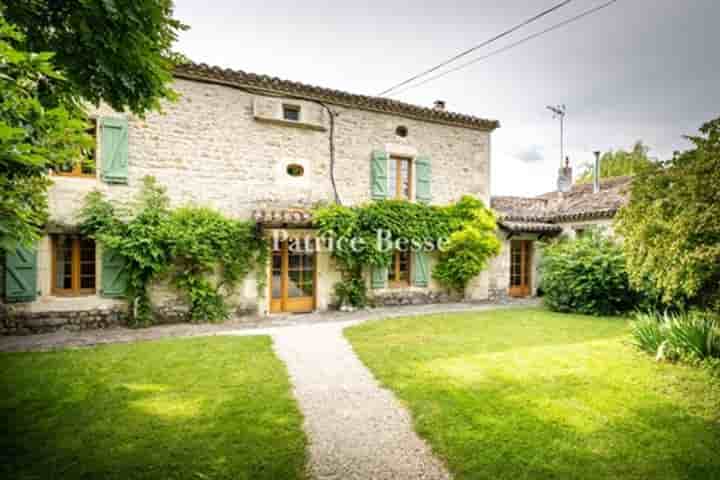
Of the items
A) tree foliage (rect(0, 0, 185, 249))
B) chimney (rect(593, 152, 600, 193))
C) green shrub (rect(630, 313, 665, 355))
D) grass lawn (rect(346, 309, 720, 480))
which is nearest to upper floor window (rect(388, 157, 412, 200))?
grass lawn (rect(346, 309, 720, 480))

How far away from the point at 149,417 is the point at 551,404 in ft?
15.3

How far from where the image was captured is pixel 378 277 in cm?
1113

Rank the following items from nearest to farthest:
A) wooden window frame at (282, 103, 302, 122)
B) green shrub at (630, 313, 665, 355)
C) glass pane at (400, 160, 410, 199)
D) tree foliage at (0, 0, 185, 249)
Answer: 1. tree foliage at (0, 0, 185, 249)
2. green shrub at (630, 313, 665, 355)
3. wooden window frame at (282, 103, 302, 122)
4. glass pane at (400, 160, 410, 199)

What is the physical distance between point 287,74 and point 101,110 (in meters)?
4.95

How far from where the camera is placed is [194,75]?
360 inches

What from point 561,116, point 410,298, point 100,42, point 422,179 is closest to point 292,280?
point 410,298

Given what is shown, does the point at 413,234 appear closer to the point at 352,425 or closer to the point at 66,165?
the point at 352,425

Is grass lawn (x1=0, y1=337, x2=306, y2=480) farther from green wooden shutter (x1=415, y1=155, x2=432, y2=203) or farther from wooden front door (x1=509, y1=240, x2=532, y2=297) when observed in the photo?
wooden front door (x1=509, y1=240, x2=532, y2=297)

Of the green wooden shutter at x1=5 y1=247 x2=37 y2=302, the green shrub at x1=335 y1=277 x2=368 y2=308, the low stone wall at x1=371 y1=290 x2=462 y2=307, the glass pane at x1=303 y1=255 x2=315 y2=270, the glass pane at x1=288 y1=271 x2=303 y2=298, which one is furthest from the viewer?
the low stone wall at x1=371 y1=290 x2=462 y2=307

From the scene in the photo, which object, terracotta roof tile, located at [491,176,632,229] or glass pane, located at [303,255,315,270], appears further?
terracotta roof tile, located at [491,176,632,229]

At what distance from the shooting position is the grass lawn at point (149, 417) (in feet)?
9.59

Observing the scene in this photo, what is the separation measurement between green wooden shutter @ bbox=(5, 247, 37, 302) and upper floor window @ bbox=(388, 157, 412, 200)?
9570mm

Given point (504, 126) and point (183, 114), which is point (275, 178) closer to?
point (183, 114)

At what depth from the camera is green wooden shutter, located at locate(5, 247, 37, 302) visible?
24.9 feet
